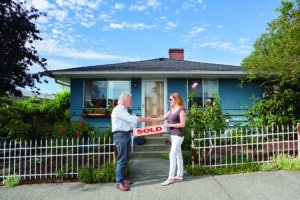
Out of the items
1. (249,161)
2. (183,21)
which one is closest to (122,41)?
(183,21)

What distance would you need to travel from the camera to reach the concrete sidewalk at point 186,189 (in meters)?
5.68

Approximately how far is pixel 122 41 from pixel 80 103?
5188mm

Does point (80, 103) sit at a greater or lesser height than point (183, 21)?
lesser

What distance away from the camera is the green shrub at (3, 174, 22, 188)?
22.2 feet

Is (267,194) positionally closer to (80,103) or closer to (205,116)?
(205,116)

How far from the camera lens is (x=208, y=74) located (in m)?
12.5

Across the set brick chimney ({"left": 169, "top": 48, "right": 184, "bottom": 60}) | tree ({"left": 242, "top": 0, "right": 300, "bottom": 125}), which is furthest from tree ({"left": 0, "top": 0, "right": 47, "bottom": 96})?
brick chimney ({"left": 169, "top": 48, "right": 184, "bottom": 60})

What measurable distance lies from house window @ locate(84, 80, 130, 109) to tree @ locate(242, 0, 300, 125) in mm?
5015

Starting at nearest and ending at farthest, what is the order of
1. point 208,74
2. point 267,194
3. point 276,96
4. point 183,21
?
point 267,194 < point 276,96 < point 208,74 < point 183,21

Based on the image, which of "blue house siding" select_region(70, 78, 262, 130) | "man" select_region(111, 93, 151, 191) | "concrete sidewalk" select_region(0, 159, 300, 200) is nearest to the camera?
"concrete sidewalk" select_region(0, 159, 300, 200)

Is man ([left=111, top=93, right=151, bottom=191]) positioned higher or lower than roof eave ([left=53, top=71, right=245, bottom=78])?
lower

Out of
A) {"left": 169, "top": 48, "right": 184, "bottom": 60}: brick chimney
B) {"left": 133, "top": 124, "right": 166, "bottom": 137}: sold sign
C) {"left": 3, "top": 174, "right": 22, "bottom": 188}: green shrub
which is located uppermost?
{"left": 169, "top": 48, "right": 184, "bottom": 60}: brick chimney

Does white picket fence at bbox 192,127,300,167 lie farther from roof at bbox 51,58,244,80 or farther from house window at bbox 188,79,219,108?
house window at bbox 188,79,219,108

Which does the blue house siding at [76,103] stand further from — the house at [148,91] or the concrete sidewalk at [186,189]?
the concrete sidewalk at [186,189]
